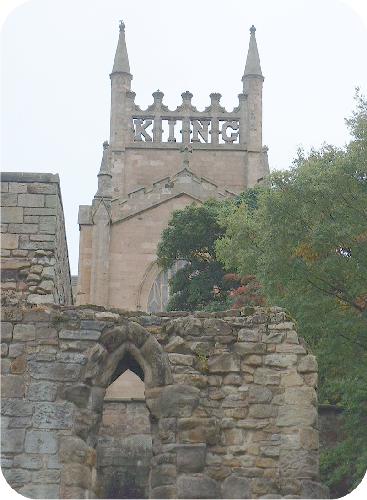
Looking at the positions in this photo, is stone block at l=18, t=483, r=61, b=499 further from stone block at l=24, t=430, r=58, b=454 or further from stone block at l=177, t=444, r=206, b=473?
stone block at l=177, t=444, r=206, b=473

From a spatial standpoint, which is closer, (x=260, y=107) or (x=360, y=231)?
(x=360, y=231)

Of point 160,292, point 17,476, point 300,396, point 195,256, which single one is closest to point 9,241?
point 17,476

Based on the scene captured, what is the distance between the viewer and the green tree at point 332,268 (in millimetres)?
17250

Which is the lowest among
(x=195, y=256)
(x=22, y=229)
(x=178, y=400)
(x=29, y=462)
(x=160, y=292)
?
(x=29, y=462)

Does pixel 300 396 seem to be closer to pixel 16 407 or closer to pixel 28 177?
pixel 16 407

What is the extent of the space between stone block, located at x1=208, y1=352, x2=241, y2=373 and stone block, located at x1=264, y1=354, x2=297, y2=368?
258 mm

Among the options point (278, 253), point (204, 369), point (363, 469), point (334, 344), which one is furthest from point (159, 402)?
point (278, 253)

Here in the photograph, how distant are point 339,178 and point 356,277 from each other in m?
1.70

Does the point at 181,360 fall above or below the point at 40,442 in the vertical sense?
above

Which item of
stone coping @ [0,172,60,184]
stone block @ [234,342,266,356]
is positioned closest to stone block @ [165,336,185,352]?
stone block @ [234,342,266,356]

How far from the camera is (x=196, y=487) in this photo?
9.20 meters

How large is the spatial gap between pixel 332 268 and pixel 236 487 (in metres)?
8.61

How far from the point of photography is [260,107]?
192ft

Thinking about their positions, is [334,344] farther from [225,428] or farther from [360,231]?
[225,428]
